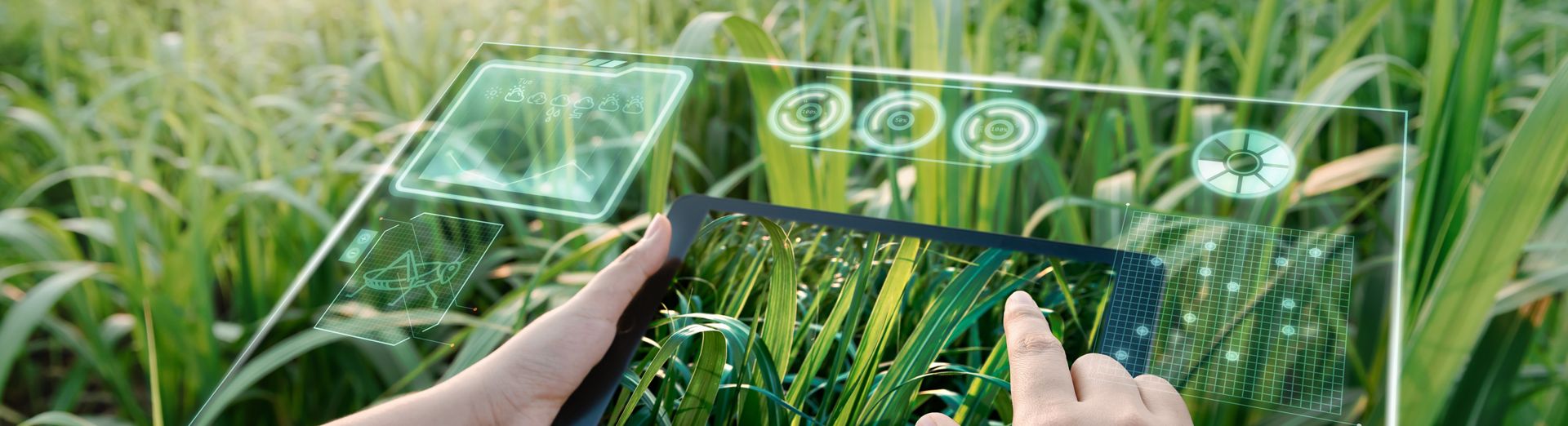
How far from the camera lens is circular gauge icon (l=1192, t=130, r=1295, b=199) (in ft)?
1.85

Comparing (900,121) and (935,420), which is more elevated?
(900,121)

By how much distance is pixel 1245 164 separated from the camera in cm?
58

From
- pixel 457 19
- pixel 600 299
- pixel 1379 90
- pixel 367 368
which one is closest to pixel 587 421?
pixel 600 299

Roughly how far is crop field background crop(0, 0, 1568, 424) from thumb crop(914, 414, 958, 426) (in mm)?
17

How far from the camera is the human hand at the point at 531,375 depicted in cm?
53

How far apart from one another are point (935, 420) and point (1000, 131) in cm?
27

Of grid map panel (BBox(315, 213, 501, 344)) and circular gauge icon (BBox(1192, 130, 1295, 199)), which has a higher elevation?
circular gauge icon (BBox(1192, 130, 1295, 199))

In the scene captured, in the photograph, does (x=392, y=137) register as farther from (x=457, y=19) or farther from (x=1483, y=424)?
(x=1483, y=424)

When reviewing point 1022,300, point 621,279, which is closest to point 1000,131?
point 1022,300

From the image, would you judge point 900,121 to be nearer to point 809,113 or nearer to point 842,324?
point 809,113

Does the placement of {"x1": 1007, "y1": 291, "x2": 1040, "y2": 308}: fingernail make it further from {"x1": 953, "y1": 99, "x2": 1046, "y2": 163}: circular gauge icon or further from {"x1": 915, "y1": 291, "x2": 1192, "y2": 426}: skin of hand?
{"x1": 953, "y1": 99, "x2": 1046, "y2": 163}: circular gauge icon
